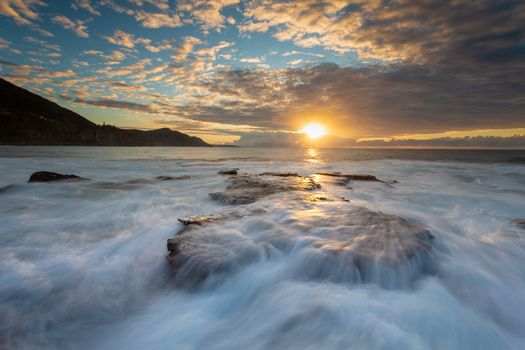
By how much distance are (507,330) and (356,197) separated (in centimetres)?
636

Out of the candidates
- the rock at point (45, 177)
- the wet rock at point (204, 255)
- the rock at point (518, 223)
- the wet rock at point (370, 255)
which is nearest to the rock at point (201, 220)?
the wet rock at point (204, 255)

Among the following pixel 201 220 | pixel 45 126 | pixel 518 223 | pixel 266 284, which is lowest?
pixel 266 284

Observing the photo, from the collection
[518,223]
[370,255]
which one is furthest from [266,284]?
[518,223]

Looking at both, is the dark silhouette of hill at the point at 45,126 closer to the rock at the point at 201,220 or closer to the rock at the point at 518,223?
the rock at the point at 201,220

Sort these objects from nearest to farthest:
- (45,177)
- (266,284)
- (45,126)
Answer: (266,284)
(45,177)
(45,126)

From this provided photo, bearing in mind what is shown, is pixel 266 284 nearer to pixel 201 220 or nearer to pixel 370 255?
pixel 370 255

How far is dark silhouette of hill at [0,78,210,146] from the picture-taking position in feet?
341

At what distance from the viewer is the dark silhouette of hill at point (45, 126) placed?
341 ft

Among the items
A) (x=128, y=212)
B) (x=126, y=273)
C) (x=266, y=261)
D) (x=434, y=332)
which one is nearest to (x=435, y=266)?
(x=434, y=332)

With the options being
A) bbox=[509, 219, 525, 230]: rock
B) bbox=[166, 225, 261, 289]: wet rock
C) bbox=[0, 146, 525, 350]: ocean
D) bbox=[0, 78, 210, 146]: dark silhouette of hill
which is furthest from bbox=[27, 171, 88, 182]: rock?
bbox=[0, 78, 210, 146]: dark silhouette of hill

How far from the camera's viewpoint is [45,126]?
4493 inches

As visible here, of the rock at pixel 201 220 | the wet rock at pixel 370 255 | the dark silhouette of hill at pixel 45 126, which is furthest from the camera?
the dark silhouette of hill at pixel 45 126

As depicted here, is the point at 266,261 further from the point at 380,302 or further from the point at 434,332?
the point at 434,332

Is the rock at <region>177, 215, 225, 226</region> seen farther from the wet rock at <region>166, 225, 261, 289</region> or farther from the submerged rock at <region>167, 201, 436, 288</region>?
the wet rock at <region>166, 225, 261, 289</region>
